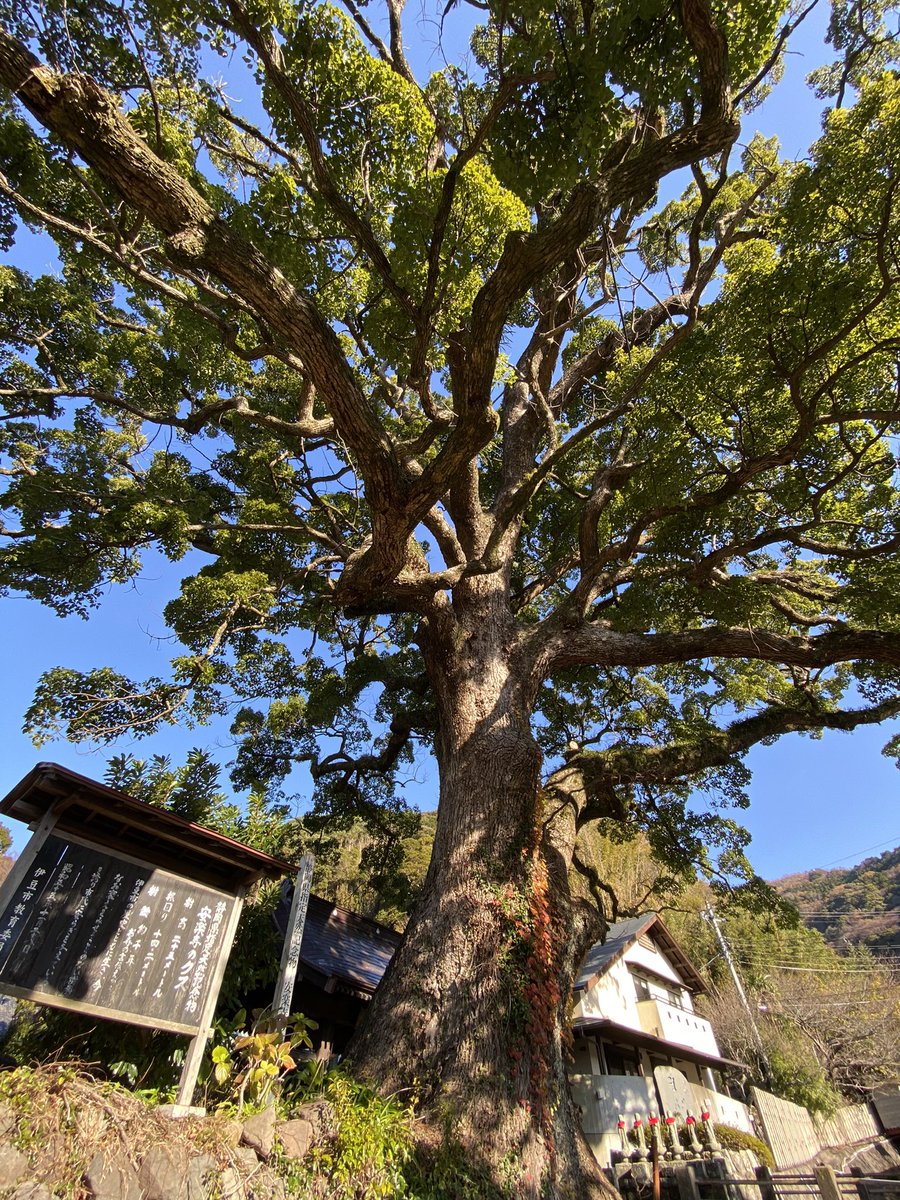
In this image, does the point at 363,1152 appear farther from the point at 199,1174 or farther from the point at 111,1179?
the point at 111,1179

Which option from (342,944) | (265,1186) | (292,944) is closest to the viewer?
(265,1186)

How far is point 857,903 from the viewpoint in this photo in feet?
168

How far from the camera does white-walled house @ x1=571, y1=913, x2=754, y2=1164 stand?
406 inches

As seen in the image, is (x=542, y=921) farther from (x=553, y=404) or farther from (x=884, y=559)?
(x=553, y=404)

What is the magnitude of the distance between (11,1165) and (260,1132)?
140 centimetres

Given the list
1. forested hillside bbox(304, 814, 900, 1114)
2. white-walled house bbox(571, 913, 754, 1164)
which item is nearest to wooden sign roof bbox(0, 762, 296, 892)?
white-walled house bbox(571, 913, 754, 1164)

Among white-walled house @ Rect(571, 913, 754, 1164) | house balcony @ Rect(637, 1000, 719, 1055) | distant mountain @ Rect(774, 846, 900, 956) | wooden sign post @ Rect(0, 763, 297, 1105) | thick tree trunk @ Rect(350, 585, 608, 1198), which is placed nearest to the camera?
wooden sign post @ Rect(0, 763, 297, 1105)

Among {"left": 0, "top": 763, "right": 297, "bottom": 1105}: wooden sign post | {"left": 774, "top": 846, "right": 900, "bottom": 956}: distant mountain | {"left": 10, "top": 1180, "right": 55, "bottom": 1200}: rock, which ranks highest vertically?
{"left": 774, "top": 846, "right": 900, "bottom": 956}: distant mountain

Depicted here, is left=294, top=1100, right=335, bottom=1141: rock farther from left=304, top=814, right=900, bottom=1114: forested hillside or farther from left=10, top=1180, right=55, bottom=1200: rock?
left=304, top=814, right=900, bottom=1114: forested hillside

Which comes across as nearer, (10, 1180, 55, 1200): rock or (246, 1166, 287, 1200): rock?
(10, 1180, 55, 1200): rock

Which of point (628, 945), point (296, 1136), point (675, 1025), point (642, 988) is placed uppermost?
point (628, 945)

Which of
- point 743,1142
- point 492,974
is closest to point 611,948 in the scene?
point 743,1142

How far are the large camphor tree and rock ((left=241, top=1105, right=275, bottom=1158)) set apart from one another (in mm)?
999

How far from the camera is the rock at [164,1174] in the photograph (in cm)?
271
